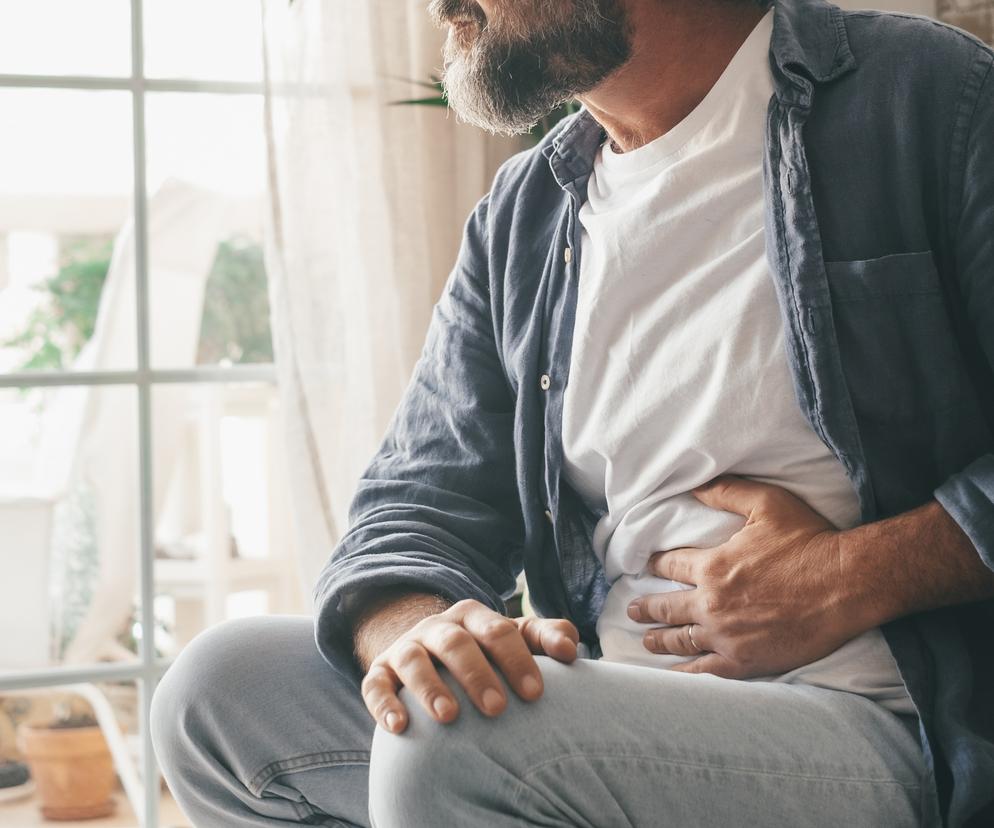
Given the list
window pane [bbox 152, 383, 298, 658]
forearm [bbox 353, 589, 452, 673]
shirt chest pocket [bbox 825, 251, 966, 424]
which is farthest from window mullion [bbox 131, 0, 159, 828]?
shirt chest pocket [bbox 825, 251, 966, 424]

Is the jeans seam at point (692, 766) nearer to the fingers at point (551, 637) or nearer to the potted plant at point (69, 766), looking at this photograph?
the fingers at point (551, 637)

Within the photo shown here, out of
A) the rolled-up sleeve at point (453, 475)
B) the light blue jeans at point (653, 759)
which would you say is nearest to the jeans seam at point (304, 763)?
the rolled-up sleeve at point (453, 475)

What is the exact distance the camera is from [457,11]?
1478mm

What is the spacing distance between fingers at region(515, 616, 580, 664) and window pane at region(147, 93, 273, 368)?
1.39m

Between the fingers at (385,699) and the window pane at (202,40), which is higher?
the window pane at (202,40)

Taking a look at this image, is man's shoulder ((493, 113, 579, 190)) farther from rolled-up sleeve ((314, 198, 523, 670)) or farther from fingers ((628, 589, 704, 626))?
fingers ((628, 589, 704, 626))

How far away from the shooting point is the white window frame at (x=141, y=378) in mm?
2209

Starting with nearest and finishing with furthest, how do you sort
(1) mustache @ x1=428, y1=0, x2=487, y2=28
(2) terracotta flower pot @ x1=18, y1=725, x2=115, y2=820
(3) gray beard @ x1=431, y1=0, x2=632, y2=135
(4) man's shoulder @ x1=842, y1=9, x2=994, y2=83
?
(4) man's shoulder @ x1=842, y1=9, x2=994, y2=83
(3) gray beard @ x1=431, y1=0, x2=632, y2=135
(1) mustache @ x1=428, y1=0, x2=487, y2=28
(2) terracotta flower pot @ x1=18, y1=725, x2=115, y2=820

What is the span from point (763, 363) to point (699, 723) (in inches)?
14.9

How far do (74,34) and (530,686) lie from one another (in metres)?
1.82

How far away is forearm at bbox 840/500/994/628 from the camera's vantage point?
3.41 ft

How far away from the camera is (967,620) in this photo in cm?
109

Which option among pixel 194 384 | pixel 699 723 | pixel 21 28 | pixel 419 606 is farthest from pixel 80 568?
pixel 699 723

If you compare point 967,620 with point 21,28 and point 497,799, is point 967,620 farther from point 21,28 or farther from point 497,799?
point 21,28
